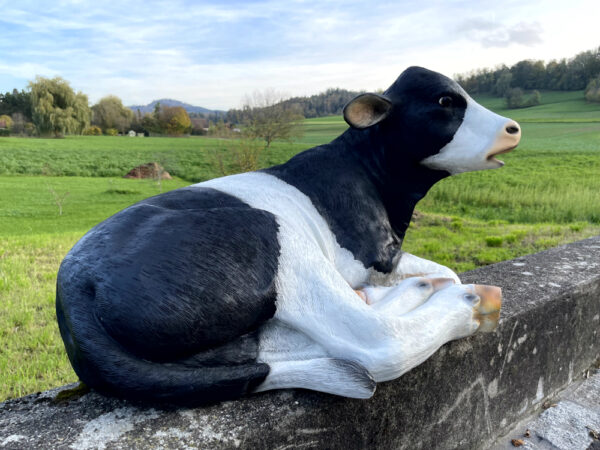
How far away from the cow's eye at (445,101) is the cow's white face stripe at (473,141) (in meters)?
0.09

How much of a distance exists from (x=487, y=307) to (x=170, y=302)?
109 centimetres

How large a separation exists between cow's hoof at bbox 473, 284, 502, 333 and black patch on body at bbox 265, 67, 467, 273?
350 mm

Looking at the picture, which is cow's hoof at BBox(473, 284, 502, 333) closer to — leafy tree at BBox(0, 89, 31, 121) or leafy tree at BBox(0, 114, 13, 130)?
leafy tree at BBox(0, 114, 13, 130)

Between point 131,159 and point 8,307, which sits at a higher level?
point 131,159

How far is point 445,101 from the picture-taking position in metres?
1.69

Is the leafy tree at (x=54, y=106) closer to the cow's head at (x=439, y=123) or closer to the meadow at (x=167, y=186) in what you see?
Answer: the meadow at (x=167, y=186)

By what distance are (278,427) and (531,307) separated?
1509mm

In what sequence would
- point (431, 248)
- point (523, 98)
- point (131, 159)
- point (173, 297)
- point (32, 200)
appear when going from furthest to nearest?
point (523, 98), point (131, 159), point (32, 200), point (431, 248), point (173, 297)

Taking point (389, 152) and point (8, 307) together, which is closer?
point (389, 152)

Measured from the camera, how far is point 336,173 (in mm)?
1766

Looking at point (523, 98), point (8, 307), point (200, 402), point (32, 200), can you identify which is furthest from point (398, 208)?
point (523, 98)

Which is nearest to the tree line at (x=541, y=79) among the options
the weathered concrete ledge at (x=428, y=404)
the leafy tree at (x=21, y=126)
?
the weathered concrete ledge at (x=428, y=404)

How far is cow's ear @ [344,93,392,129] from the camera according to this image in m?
1.61

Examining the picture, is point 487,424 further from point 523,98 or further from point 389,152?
point 523,98
